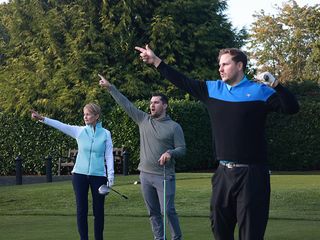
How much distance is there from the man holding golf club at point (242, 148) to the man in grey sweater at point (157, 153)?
2.79 m

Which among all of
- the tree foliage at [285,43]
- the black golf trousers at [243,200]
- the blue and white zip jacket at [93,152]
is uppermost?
the tree foliage at [285,43]

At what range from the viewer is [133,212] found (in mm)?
14328

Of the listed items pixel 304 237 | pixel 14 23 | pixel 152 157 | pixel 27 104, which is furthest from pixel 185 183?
pixel 14 23

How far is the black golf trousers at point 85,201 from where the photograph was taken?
31.0 ft

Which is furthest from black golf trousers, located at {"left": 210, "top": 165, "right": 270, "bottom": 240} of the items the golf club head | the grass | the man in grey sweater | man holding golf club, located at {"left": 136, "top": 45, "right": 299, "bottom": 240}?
the grass

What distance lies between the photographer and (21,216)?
14.3 m

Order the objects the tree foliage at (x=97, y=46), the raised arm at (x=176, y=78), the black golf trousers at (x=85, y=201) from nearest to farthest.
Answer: the raised arm at (x=176, y=78) → the black golf trousers at (x=85, y=201) → the tree foliage at (x=97, y=46)

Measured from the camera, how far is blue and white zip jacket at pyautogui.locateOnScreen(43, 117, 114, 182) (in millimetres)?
9492

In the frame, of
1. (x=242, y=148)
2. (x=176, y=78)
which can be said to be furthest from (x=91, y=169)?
(x=242, y=148)

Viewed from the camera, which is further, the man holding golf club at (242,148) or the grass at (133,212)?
the grass at (133,212)

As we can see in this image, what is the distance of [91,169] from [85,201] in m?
0.42

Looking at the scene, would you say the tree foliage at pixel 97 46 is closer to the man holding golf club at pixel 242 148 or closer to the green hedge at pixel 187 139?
the green hedge at pixel 187 139

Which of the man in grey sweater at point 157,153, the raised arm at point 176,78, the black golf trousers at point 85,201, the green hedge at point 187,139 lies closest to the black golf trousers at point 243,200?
the raised arm at point 176,78

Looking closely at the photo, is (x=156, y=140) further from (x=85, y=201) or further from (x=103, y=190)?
(x=85, y=201)
